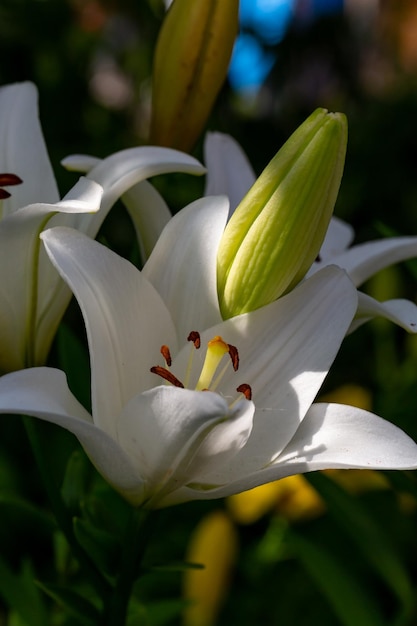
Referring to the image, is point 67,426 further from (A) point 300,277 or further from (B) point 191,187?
(B) point 191,187

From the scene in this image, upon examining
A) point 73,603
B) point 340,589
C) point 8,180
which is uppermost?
point 8,180

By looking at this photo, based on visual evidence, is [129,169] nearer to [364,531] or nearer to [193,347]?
[193,347]

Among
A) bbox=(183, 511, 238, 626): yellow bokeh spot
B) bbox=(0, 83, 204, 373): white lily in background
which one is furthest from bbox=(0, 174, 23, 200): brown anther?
bbox=(183, 511, 238, 626): yellow bokeh spot

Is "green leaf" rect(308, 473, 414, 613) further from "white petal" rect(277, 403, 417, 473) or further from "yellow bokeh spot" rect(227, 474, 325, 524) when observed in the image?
"yellow bokeh spot" rect(227, 474, 325, 524)

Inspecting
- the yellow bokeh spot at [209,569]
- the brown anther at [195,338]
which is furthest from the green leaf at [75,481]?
the yellow bokeh spot at [209,569]

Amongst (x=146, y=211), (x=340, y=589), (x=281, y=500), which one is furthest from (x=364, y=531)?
(x=281, y=500)

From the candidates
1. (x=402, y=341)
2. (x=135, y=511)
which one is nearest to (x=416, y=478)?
→ (x=135, y=511)

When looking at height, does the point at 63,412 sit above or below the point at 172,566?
above
